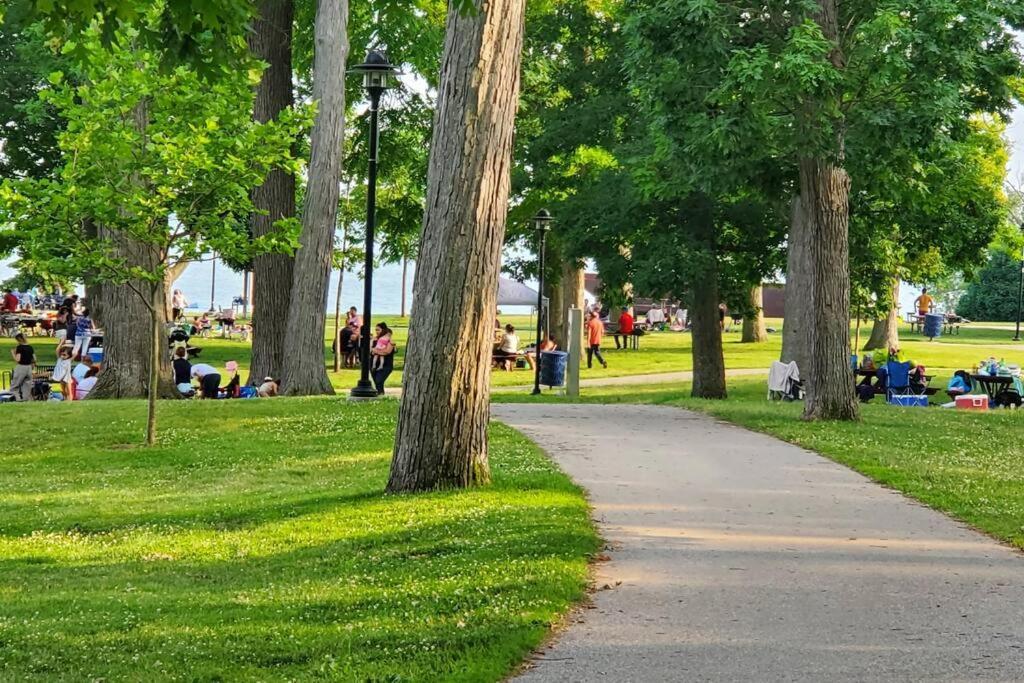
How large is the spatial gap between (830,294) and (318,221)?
353 inches

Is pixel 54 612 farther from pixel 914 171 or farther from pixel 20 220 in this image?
pixel 914 171

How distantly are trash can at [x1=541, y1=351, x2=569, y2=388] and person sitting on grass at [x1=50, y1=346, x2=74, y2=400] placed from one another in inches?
378

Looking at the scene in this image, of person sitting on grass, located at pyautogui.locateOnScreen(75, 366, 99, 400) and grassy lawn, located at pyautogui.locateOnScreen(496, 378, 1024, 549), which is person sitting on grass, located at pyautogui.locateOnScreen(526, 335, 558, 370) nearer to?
grassy lawn, located at pyautogui.locateOnScreen(496, 378, 1024, 549)

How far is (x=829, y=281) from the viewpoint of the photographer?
62.1 ft

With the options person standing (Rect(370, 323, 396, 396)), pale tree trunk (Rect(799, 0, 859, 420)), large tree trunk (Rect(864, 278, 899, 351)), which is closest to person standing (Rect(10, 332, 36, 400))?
person standing (Rect(370, 323, 396, 396))

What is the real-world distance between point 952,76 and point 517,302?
24433 mm

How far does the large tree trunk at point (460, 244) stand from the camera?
431 inches

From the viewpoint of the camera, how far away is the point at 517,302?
1649 inches

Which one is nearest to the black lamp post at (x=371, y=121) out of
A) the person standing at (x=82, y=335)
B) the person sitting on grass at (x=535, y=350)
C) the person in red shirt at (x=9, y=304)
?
the person standing at (x=82, y=335)

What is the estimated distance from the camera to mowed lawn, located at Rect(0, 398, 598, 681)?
6211mm

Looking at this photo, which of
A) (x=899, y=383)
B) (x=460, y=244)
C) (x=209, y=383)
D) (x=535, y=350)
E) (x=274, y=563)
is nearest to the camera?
(x=274, y=563)

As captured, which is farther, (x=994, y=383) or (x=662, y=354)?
(x=662, y=354)

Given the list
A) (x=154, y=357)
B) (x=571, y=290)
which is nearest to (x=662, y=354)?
(x=571, y=290)

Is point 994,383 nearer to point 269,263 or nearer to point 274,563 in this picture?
point 269,263
